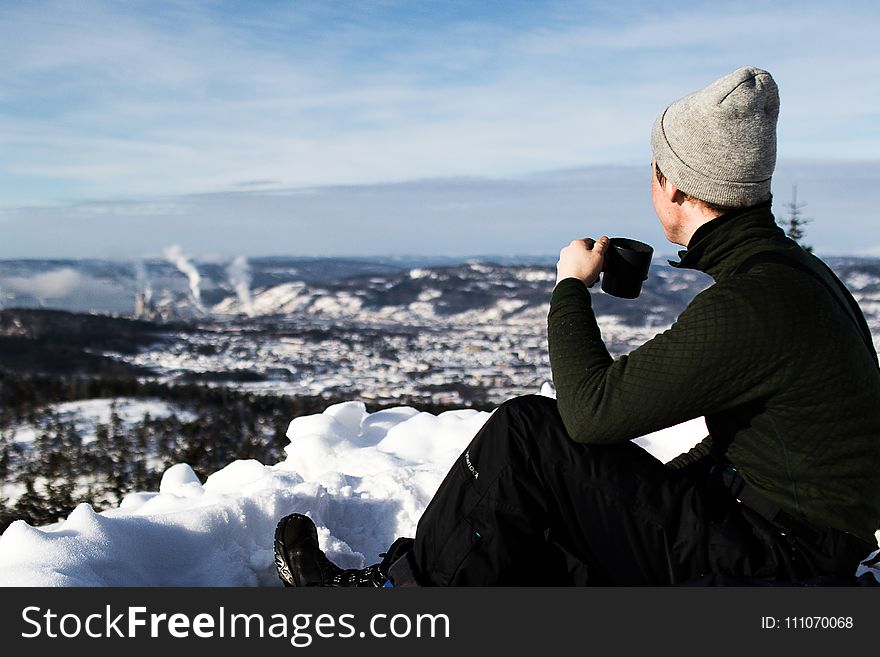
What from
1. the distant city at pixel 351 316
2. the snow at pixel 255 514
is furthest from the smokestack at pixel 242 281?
the snow at pixel 255 514

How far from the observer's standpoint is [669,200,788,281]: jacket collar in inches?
102

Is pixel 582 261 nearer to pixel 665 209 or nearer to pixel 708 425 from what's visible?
pixel 665 209

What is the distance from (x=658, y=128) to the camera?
9.12ft

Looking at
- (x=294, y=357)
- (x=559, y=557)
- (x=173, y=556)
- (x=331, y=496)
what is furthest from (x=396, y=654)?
(x=294, y=357)

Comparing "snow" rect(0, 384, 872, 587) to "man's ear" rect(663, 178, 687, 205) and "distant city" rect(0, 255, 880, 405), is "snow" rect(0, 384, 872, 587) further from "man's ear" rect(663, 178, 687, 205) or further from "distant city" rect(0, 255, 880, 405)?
"distant city" rect(0, 255, 880, 405)

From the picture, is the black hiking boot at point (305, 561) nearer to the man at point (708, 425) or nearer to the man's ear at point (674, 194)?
the man at point (708, 425)

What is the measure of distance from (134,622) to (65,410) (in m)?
15.2

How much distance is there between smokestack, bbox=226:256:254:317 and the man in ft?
346

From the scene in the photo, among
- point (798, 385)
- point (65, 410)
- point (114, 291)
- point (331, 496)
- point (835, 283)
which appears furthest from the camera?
point (114, 291)

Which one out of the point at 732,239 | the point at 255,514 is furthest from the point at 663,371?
the point at 255,514

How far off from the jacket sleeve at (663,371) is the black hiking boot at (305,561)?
1041mm

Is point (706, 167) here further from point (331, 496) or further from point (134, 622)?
point (331, 496)

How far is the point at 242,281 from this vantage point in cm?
13950

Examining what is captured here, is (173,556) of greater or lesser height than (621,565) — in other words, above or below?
below
